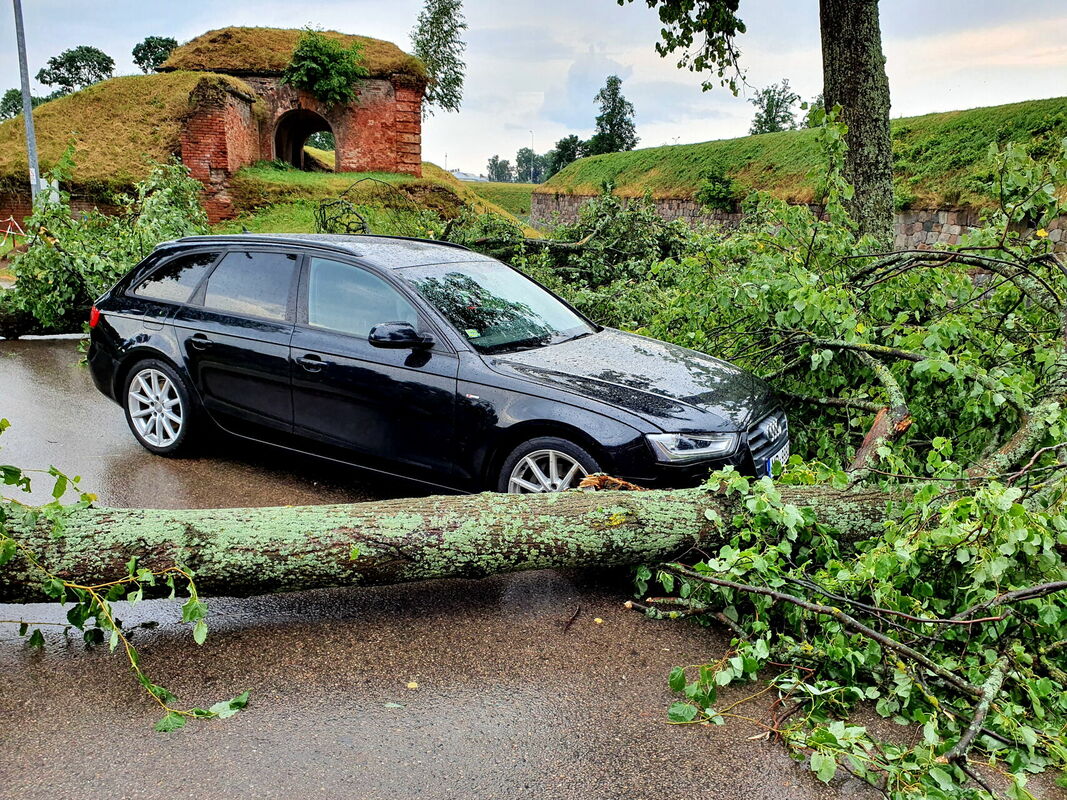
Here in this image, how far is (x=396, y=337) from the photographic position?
4832 millimetres

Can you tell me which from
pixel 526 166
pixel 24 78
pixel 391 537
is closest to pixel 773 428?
pixel 391 537

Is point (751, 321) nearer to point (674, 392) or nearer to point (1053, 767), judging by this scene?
point (674, 392)

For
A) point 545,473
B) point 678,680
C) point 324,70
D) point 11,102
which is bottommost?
point 678,680

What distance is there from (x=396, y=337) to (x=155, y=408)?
2.58m

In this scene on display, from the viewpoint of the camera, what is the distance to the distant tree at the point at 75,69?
307ft

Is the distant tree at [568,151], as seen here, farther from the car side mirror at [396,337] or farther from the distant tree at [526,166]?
the distant tree at [526,166]

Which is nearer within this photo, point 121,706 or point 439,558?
point 121,706

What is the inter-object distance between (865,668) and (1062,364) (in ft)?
8.39

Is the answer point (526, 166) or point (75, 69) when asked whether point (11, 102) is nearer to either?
point (75, 69)

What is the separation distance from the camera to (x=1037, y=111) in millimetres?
18000

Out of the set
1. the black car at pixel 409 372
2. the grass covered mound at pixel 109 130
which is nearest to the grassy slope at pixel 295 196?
the grass covered mound at pixel 109 130

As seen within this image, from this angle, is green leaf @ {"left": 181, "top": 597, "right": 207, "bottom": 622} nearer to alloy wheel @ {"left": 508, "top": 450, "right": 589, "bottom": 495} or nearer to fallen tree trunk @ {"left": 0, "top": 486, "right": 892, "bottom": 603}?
fallen tree trunk @ {"left": 0, "top": 486, "right": 892, "bottom": 603}

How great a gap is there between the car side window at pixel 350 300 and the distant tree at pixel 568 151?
199 ft

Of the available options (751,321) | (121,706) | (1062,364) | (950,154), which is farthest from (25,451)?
(950,154)
